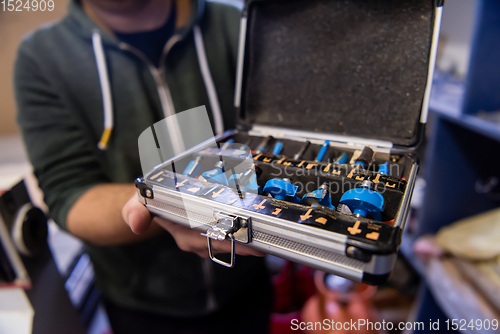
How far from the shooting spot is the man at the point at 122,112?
958 millimetres

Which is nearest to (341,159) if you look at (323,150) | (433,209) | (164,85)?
(323,150)

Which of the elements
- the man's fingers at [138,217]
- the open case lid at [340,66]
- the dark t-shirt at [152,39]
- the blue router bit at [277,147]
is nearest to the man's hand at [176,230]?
the man's fingers at [138,217]

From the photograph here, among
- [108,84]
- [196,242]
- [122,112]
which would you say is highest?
[108,84]

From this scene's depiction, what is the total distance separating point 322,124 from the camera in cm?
93

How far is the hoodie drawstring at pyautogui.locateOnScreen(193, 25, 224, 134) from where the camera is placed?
1.08 metres

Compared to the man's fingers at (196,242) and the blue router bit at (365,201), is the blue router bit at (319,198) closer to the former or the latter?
the blue router bit at (365,201)

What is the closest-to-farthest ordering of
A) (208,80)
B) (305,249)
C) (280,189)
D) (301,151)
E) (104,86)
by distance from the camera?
(305,249)
(280,189)
(301,151)
(104,86)
(208,80)

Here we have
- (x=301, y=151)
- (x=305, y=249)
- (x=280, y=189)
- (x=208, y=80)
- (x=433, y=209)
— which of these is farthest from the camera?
(x=433, y=209)

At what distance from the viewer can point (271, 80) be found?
0.99 metres

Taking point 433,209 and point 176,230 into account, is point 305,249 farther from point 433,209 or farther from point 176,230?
point 433,209

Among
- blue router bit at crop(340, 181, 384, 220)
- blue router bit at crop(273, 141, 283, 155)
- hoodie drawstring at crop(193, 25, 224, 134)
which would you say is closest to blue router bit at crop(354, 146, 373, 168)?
blue router bit at crop(340, 181, 384, 220)

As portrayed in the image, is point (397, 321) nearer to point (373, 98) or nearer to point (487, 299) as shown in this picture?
point (487, 299)

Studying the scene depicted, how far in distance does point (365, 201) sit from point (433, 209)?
108cm

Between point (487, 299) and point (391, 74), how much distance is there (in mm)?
900
